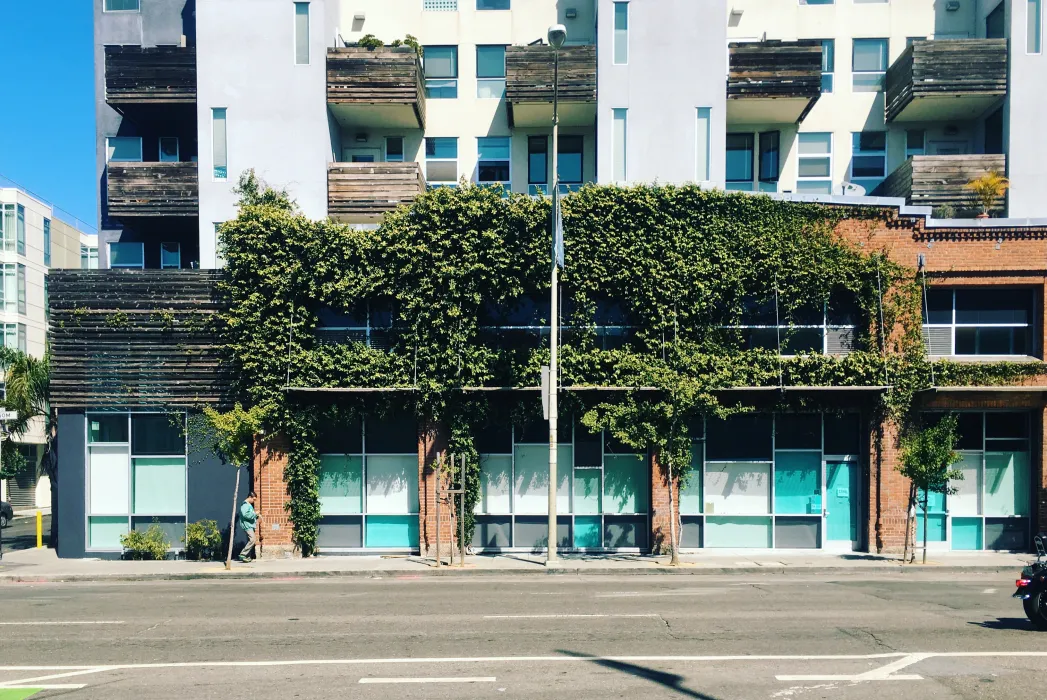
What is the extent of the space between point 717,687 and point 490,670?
8.35 ft

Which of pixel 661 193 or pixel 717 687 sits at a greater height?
pixel 661 193

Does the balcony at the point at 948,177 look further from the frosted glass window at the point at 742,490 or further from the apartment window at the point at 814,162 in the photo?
the frosted glass window at the point at 742,490

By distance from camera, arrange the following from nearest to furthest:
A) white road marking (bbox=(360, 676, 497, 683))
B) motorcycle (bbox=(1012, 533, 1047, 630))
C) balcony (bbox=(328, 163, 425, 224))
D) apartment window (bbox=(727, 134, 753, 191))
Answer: white road marking (bbox=(360, 676, 497, 683)) → motorcycle (bbox=(1012, 533, 1047, 630)) → balcony (bbox=(328, 163, 425, 224)) → apartment window (bbox=(727, 134, 753, 191))

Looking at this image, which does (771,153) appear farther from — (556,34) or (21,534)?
(21,534)

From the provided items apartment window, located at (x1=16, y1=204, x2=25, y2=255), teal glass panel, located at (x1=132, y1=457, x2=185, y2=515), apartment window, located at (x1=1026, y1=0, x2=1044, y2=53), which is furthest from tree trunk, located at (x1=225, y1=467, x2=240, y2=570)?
apartment window, located at (x1=16, y1=204, x2=25, y2=255)

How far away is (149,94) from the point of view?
2612cm

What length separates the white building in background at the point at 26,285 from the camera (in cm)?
4806

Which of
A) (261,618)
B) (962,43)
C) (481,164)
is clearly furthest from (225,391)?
(962,43)

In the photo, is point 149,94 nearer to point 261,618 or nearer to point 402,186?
point 402,186

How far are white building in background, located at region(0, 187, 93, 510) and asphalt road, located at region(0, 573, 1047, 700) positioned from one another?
36591 mm

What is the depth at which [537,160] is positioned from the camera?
28.1 m

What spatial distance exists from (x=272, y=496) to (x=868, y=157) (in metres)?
21.8

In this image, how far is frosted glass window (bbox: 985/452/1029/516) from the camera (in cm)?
2195

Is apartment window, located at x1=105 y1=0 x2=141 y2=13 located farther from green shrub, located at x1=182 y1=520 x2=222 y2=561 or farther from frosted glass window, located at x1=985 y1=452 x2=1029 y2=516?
frosted glass window, located at x1=985 y1=452 x2=1029 y2=516
